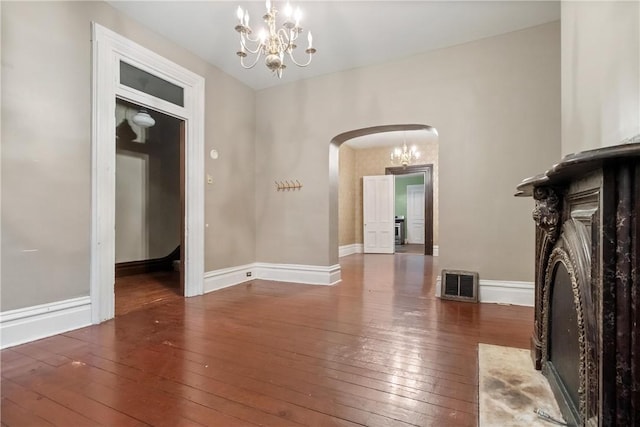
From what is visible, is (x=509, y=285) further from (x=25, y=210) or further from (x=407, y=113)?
(x=25, y=210)

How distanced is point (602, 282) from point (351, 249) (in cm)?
775

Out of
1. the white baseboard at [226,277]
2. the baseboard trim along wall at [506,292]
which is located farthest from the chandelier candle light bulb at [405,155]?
the white baseboard at [226,277]

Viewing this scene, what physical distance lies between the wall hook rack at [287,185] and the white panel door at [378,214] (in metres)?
4.34

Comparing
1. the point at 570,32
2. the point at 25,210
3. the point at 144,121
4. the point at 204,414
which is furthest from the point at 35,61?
the point at 570,32

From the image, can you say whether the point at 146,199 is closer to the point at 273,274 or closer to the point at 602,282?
the point at 273,274

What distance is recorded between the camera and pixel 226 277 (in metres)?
4.39

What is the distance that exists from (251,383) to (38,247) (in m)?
2.20

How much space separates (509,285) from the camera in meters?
3.46

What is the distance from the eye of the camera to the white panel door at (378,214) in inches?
333

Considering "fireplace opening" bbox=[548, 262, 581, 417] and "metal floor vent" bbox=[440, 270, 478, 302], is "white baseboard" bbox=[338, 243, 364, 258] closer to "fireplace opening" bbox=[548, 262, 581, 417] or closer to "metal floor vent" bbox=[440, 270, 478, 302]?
"metal floor vent" bbox=[440, 270, 478, 302]

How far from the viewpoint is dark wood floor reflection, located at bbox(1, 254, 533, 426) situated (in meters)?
1.48

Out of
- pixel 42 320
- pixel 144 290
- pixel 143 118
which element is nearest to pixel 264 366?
pixel 42 320

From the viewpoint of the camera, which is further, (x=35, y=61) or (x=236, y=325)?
(x=236, y=325)

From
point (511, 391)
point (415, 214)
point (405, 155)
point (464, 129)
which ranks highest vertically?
point (405, 155)
